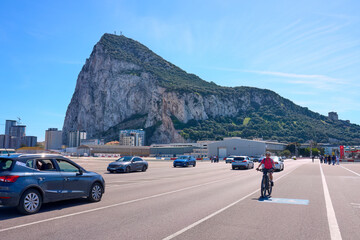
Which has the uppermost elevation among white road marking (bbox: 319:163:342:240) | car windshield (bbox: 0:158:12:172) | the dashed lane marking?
car windshield (bbox: 0:158:12:172)

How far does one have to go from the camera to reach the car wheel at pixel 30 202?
7.46m

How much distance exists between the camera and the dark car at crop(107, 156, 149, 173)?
78.7ft

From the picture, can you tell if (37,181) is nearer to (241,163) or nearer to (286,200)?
(286,200)

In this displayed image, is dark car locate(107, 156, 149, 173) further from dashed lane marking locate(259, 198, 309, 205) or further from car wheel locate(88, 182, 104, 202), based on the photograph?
dashed lane marking locate(259, 198, 309, 205)

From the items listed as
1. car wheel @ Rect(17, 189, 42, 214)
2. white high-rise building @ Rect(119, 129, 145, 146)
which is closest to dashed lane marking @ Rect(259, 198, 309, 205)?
car wheel @ Rect(17, 189, 42, 214)

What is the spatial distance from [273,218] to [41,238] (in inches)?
214

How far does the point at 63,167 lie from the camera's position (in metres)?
8.88

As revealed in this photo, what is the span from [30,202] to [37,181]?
0.55 m

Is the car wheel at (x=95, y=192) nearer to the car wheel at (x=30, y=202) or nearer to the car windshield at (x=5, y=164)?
the car wheel at (x=30, y=202)

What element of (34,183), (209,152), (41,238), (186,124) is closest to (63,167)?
(34,183)

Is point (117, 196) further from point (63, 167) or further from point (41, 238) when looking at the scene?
point (41, 238)

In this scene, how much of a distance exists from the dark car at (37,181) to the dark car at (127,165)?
14.6m

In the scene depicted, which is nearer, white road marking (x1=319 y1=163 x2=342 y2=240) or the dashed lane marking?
white road marking (x1=319 y1=163 x2=342 y2=240)

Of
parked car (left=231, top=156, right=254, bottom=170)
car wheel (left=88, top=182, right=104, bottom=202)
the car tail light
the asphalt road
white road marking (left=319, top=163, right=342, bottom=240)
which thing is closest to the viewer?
the asphalt road
